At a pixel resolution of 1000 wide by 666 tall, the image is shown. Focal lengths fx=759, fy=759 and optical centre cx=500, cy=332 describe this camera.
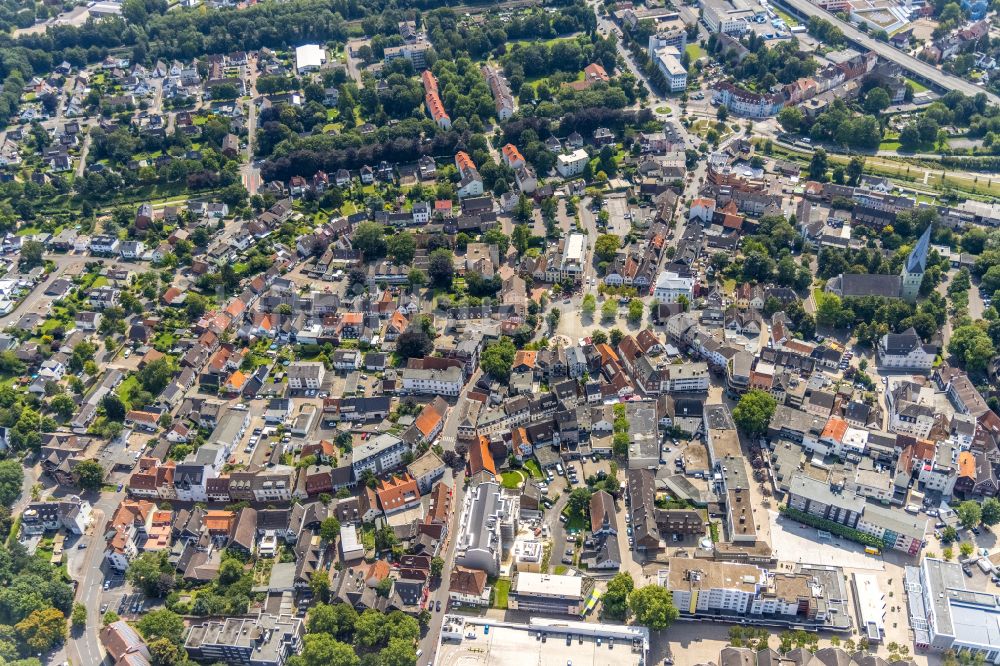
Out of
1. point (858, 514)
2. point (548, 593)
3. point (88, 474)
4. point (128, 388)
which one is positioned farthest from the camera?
point (128, 388)

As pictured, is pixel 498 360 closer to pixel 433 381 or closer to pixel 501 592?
pixel 433 381

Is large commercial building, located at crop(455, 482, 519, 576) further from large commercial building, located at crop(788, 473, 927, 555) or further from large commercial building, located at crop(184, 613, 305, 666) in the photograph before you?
large commercial building, located at crop(788, 473, 927, 555)

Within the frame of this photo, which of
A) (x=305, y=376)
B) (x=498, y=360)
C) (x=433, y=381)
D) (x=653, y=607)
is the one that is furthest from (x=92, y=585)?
(x=653, y=607)

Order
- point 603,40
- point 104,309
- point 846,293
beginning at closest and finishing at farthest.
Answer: point 846,293
point 104,309
point 603,40

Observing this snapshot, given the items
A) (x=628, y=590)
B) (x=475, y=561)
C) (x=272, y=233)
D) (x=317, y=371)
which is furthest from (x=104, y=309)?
(x=628, y=590)

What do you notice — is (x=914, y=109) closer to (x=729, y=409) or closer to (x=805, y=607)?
(x=729, y=409)

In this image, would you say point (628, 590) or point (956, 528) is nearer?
point (628, 590)
